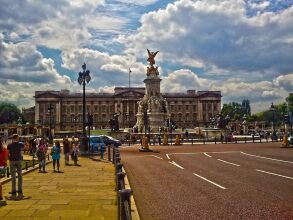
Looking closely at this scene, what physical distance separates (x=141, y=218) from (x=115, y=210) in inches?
43.9

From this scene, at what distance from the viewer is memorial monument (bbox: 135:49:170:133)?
90.2 meters

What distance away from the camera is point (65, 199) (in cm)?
1414

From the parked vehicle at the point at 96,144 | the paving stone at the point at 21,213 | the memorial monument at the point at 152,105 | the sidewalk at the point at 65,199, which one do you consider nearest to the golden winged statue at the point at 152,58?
the memorial monument at the point at 152,105

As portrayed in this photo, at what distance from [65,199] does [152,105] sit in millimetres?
76999

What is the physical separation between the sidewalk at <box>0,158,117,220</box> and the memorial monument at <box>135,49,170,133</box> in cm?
6870

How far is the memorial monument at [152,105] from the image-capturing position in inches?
3553

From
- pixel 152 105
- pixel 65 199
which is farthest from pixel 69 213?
pixel 152 105

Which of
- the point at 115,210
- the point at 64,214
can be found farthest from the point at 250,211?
the point at 64,214

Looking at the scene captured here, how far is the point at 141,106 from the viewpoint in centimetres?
9344

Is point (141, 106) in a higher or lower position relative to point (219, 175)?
higher

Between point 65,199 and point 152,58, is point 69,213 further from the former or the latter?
point 152,58

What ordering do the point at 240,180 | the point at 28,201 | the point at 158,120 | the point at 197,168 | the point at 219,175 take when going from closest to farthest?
the point at 28,201, the point at 240,180, the point at 219,175, the point at 197,168, the point at 158,120

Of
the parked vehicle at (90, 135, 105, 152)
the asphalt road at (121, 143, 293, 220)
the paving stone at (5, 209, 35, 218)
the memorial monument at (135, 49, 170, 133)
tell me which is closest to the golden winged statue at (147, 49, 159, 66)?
the memorial monument at (135, 49, 170, 133)

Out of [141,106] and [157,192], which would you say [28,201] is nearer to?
[157,192]
